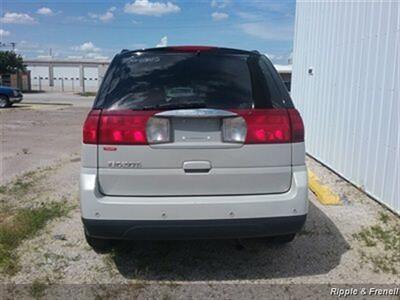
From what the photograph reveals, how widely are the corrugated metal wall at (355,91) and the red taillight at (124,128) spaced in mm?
3365

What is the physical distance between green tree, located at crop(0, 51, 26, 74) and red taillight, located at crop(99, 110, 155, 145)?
157 feet

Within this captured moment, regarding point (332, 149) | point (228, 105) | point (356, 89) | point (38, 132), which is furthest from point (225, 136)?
point (38, 132)

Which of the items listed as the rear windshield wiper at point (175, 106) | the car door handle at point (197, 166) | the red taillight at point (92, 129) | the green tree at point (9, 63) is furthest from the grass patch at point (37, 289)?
the green tree at point (9, 63)

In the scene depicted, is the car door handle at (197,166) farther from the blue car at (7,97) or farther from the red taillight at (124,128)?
the blue car at (7,97)

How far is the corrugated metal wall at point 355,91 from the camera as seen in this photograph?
5383 millimetres

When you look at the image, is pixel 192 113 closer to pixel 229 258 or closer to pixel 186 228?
pixel 186 228

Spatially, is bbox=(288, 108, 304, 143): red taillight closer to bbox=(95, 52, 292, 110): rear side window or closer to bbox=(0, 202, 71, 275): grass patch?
bbox=(95, 52, 292, 110): rear side window

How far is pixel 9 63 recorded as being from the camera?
46.7 m

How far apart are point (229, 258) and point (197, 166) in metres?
1.20

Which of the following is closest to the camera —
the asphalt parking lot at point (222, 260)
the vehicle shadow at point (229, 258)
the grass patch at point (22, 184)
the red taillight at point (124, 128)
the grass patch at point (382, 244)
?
the red taillight at point (124, 128)

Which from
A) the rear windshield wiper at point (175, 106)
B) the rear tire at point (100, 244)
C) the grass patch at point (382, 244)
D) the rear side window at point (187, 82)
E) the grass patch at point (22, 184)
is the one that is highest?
the rear side window at point (187, 82)

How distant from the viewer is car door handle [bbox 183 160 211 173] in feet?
10.7

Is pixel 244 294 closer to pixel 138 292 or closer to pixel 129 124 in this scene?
pixel 138 292

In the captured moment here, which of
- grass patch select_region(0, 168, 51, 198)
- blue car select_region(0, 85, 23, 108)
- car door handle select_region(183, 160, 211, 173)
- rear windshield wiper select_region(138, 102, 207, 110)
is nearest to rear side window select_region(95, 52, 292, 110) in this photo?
rear windshield wiper select_region(138, 102, 207, 110)
